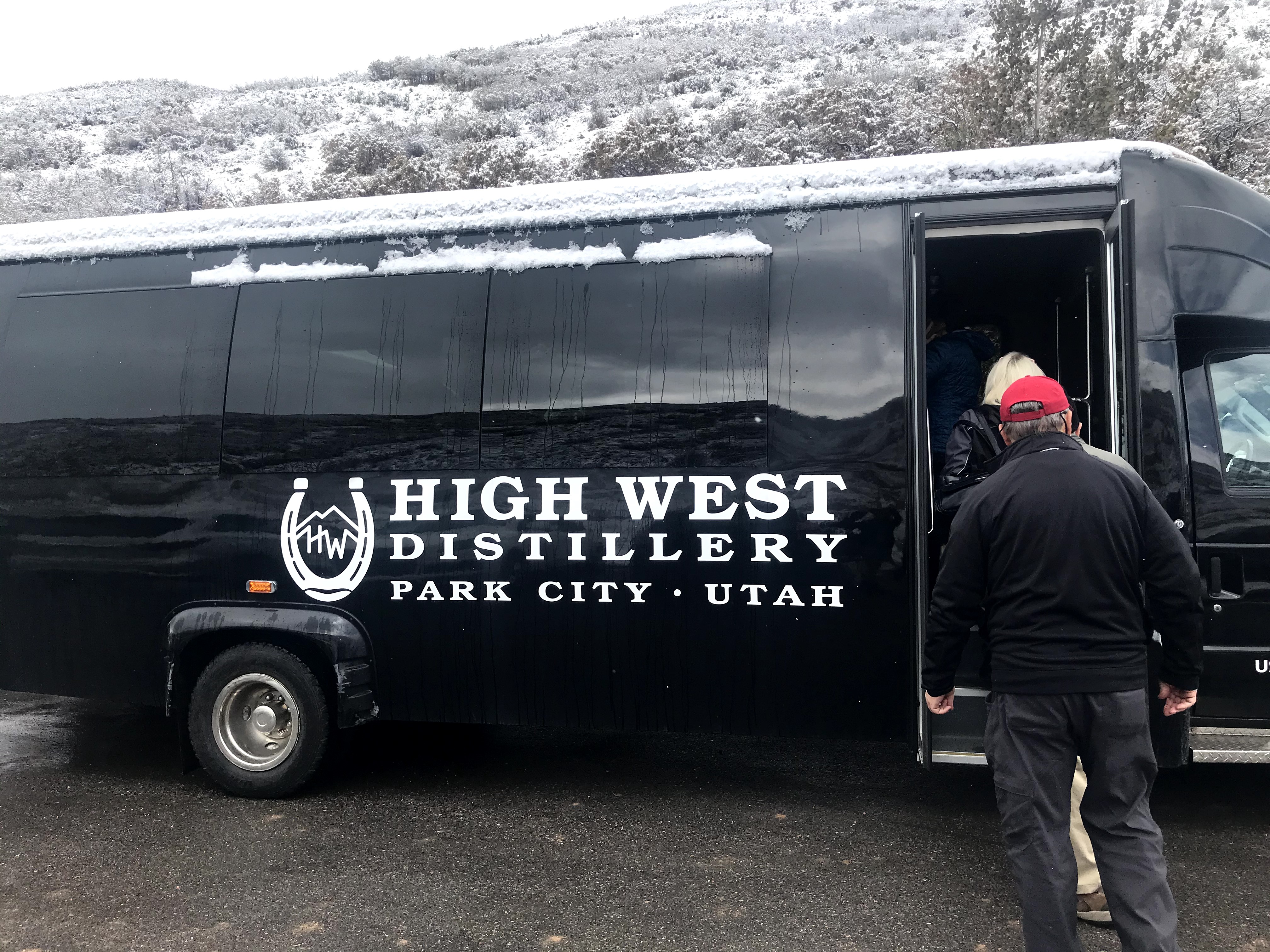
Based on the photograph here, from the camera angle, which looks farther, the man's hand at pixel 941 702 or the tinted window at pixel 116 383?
the tinted window at pixel 116 383

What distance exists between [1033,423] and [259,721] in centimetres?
407

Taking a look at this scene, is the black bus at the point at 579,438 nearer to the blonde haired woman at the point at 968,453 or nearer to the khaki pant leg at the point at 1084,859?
the blonde haired woman at the point at 968,453

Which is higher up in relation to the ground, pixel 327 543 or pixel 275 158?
pixel 275 158

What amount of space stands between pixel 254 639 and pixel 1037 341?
4.80 metres

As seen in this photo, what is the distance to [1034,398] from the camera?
9.73ft

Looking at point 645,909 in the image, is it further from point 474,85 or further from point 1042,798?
point 474,85

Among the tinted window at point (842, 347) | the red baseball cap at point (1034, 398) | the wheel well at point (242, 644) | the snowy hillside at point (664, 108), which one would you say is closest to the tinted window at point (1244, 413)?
the tinted window at point (842, 347)

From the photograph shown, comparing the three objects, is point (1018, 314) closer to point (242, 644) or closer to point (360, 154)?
point (242, 644)

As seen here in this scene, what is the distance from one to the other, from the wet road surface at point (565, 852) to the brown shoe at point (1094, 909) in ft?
0.13

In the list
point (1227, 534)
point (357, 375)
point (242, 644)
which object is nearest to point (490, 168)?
point (357, 375)

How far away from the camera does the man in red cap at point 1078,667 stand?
108 inches

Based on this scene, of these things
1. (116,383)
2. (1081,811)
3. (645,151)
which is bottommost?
(1081,811)

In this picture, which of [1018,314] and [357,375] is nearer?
[357,375]

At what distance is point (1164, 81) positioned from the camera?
14.4 m
